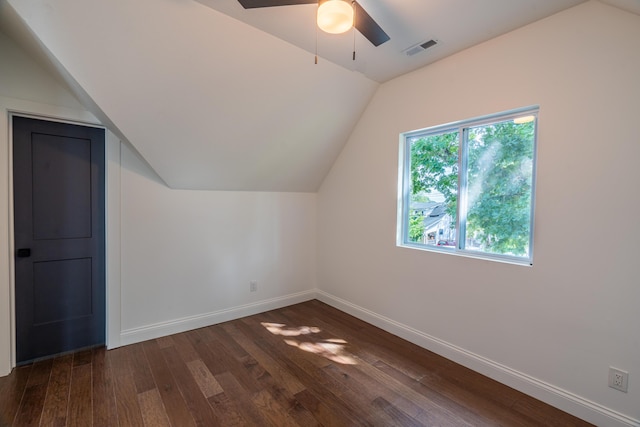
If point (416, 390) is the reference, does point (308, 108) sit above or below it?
above

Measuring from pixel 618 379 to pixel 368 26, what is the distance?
105 inches

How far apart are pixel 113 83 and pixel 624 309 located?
3.74m

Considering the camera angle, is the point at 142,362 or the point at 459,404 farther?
the point at 142,362

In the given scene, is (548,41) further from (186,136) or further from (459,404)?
(186,136)

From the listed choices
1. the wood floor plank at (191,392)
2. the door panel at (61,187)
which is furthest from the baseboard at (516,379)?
the door panel at (61,187)

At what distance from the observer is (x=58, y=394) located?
2.06m

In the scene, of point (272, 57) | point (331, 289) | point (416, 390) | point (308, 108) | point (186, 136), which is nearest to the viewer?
point (416, 390)

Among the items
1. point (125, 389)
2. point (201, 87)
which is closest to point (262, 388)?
point (125, 389)

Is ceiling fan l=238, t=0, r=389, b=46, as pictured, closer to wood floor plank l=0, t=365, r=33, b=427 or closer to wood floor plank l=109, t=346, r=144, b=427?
wood floor plank l=109, t=346, r=144, b=427

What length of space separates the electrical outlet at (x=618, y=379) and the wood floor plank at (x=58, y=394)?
348 cm

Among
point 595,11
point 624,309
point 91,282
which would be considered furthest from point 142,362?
point 595,11

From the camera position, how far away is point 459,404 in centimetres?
203

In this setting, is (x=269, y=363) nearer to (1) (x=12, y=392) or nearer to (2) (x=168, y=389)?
(2) (x=168, y=389)

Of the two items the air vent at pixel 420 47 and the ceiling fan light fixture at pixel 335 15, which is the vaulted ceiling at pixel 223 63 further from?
the ceiling fan light fixture at pixel 335 15
